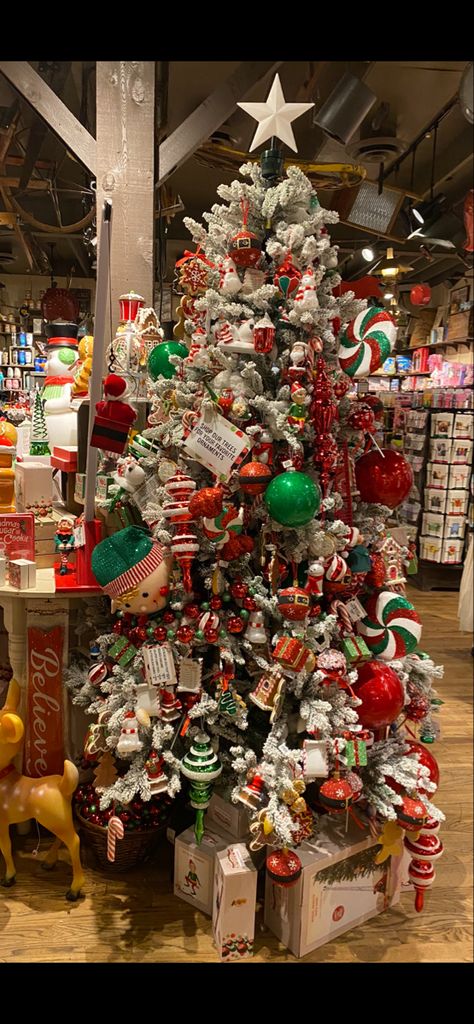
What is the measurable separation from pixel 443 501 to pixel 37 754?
12.9 feet

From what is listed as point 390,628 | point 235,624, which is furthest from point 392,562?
point 235,624

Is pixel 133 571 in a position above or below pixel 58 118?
below

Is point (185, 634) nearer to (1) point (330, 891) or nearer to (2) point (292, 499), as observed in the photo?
(2) point (292, 499)

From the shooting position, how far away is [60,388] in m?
2.19

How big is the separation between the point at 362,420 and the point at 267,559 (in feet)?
1.46

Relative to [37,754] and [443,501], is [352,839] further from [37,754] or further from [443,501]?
[443,501]

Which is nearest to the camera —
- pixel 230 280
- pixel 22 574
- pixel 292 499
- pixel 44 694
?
pixel 292 499

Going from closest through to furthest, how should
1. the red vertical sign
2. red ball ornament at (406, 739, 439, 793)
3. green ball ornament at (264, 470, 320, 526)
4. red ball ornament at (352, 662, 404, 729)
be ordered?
green ball ornament at (264, 470, 320, 526), red ball ornament at (352, 662, 404, 729), red ball ornament at (406, 739, 439, 793), the red vertical sign

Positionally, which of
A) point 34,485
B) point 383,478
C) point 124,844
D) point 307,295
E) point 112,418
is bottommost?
point 124,844

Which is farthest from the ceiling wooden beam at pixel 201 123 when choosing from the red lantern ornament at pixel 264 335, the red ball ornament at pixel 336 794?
the red ball ornament at pixel 336 794

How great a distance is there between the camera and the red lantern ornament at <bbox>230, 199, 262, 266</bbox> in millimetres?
1536

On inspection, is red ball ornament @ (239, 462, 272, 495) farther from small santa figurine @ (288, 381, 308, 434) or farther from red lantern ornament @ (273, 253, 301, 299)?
red lantern ornament @ (273, 253, 301, 299)

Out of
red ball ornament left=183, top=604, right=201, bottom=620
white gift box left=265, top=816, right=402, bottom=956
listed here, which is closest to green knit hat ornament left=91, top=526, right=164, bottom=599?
red ball ornament left=183, top=604, right=201, bottom=620

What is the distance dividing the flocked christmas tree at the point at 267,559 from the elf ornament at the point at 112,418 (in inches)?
5.4
